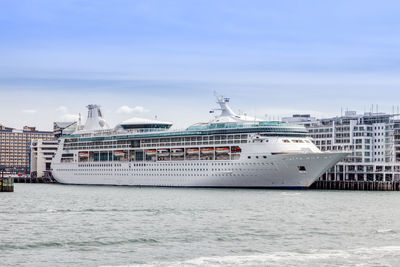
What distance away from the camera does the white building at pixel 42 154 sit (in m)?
157

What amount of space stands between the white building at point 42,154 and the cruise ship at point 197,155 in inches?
1563

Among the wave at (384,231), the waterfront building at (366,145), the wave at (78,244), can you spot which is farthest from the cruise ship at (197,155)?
the wave at (78,244)

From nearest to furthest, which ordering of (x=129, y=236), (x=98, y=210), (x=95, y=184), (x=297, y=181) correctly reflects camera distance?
1. (x=129, y=236)
2. (x=98, y=210)
3. (x=297, y=181)
4. (x=95, y=184)

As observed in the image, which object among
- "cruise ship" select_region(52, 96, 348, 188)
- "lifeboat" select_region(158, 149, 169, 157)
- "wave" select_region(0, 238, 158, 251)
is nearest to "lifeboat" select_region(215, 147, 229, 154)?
"cruise ship" select_region(52, 96, 348, 188)

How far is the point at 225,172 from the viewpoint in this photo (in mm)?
87375

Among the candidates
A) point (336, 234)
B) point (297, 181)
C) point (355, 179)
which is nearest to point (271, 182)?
point (297, 181)

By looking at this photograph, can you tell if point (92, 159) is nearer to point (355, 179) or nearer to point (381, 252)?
point (355, 179)

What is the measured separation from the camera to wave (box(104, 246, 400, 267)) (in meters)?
29.4

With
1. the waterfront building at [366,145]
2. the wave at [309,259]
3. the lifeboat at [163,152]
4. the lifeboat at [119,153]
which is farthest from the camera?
the waterfront building at [366,145]

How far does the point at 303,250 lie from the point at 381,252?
3420 mm

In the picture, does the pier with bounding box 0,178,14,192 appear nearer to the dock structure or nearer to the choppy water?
the choppy water

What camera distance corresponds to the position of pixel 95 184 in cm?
10750

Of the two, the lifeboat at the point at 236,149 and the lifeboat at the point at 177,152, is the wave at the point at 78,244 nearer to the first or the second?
the lifeboat at the point at 236,149

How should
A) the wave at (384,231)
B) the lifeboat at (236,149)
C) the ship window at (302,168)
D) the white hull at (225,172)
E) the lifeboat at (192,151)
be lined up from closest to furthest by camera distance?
1. the wave at (384,231)
2. the ship window at (302,168)
3. the white hull at (225,172)
4. the lifeboat at (236,149)
5. the lifeboat at (192,151)
